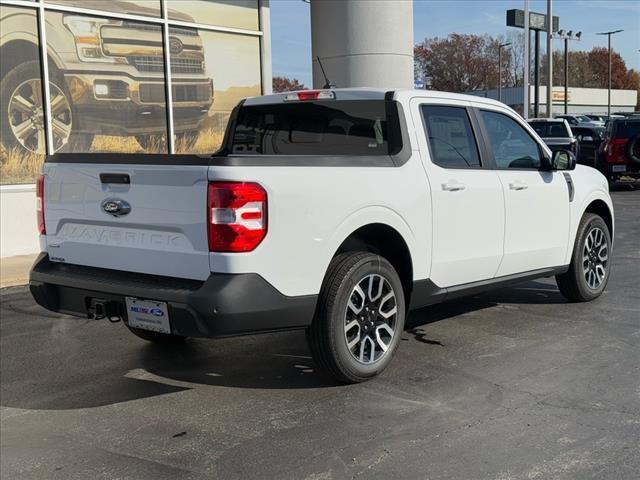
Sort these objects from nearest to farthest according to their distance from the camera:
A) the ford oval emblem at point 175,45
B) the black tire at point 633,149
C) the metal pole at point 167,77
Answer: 1. the metal pole at point 167,77
2. the ford oval emblem at point 175,45
3. the black tire at point 633,149

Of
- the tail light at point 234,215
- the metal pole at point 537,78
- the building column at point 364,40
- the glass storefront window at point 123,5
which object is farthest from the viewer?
the metal pole at point 537,78

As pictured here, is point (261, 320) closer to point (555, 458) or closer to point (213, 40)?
point (555, 458)

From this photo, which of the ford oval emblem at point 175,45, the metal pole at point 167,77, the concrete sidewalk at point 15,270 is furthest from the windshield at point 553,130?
the concrete sidewalk at point 15,270

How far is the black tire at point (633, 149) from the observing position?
18.0 metres

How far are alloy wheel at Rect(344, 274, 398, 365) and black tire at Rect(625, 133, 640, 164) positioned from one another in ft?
49.0

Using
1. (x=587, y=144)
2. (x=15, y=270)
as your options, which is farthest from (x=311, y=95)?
(x=587, y=144)

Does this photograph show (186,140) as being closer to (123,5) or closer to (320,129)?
(123,5)

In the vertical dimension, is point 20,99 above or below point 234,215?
above

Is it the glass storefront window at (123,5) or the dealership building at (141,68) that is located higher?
the glass storefront window at (123,5)

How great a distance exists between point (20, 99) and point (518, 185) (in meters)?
7.91

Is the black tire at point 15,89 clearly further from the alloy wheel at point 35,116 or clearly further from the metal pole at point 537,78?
the metal pole at point 537,78

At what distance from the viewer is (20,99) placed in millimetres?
10969

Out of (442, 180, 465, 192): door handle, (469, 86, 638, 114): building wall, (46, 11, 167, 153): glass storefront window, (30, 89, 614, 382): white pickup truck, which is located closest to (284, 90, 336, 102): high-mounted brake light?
(30, 89, 614, 382): white pickup truck

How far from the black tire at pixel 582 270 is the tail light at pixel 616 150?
487 inches
